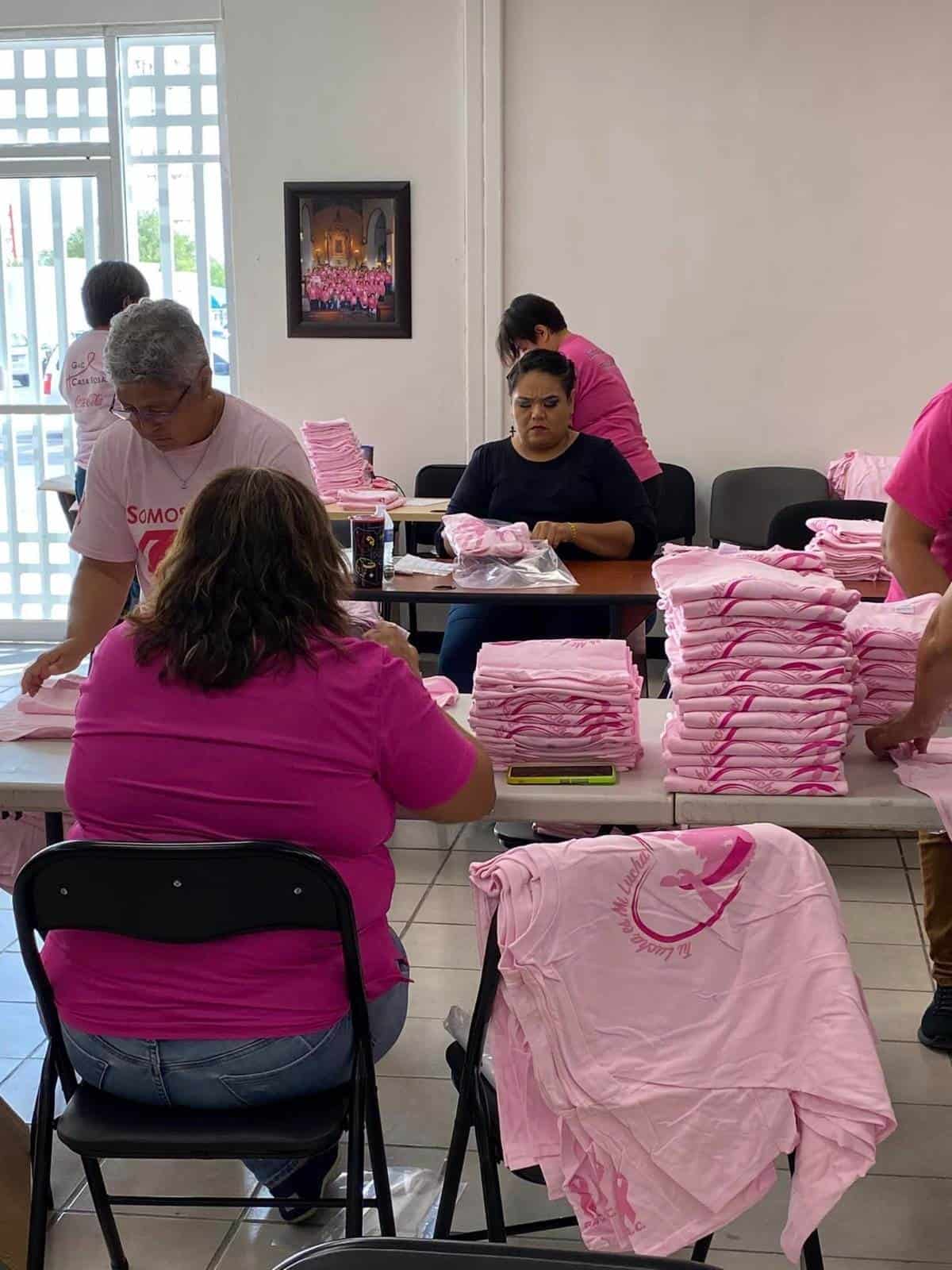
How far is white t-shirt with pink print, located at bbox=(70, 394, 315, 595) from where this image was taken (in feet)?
9.18

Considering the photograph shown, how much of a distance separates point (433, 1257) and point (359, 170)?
235 inches

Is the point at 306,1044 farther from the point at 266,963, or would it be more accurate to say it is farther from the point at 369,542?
the point at 369,542

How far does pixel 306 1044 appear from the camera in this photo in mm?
1823

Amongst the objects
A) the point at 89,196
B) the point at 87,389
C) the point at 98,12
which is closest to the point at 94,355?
the point at 87,389

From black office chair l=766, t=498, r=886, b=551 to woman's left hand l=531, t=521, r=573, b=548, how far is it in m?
0.98

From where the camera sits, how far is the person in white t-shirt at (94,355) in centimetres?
501

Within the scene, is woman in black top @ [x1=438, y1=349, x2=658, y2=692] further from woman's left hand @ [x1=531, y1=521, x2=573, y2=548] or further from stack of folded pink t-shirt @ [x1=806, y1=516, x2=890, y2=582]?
stack of folded pink t-shirt @ [x1=806, y1=516, x2=890, y2=582]

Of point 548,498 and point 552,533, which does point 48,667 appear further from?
point 548,498

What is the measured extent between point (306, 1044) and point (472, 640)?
224 centimetres

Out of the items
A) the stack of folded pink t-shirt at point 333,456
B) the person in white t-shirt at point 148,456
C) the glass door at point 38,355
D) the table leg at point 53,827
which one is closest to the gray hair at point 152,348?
the person in white t-shirt at point 148,456

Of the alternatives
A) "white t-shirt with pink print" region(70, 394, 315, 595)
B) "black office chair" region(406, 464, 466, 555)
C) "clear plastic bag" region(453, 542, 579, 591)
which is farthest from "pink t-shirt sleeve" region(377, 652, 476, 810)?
"black office chair" region(406, 464, 466, 555)

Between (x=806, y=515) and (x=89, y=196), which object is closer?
(x=806, y=515)

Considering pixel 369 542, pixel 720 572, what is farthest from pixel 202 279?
pixel 720 572

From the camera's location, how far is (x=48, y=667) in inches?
102
